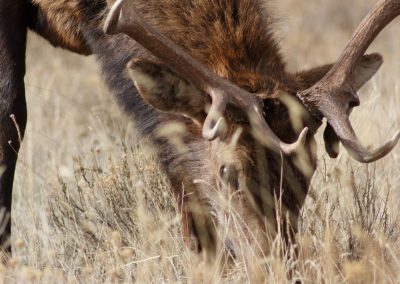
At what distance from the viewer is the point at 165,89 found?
5309mm

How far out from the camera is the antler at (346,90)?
5.11m

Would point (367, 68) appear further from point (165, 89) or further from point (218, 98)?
point (165, 89)

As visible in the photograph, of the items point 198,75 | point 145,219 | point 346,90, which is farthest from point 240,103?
point 145,219

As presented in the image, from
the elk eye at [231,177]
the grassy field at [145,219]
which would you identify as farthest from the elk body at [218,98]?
the grassy field at [145,219]

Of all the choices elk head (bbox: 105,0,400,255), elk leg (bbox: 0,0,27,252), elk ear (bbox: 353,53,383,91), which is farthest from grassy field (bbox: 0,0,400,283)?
elk ear (bbox: 353,53,383,91)

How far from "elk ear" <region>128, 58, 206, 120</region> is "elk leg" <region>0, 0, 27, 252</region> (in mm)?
1135

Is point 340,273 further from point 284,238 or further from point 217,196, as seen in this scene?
point 217,196

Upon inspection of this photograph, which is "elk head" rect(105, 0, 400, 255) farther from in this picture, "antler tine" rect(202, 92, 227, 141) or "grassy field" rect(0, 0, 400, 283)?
"grassy field" rect(0, 0, 400, 283)

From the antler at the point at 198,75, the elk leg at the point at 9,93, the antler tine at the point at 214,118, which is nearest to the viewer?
the antler tine at the point at 214,118

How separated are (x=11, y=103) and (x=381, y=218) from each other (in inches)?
81.7

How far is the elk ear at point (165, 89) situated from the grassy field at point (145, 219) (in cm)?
55

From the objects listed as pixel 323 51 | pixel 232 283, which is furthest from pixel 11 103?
pixel 323 51

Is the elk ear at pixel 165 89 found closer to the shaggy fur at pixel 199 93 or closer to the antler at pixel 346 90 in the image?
the shaggy fur at pixel 199 93

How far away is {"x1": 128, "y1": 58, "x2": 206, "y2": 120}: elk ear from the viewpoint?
5.22 metres
